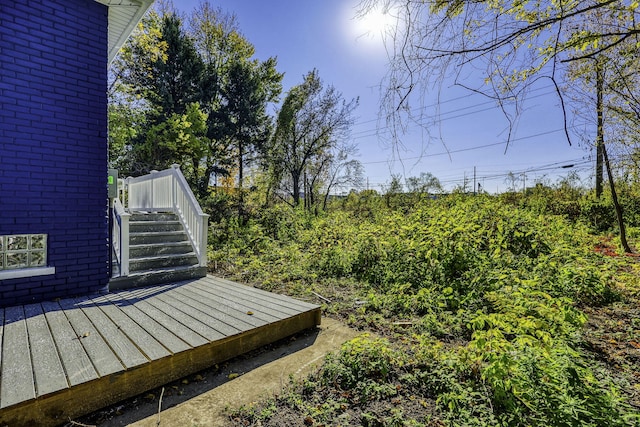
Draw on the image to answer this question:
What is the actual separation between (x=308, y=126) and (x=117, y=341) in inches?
510

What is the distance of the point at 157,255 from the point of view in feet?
15.9

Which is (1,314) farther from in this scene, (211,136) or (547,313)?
(211,136)

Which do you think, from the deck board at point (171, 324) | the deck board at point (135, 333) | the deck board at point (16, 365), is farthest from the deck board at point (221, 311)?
the deck board at point (16, 365)

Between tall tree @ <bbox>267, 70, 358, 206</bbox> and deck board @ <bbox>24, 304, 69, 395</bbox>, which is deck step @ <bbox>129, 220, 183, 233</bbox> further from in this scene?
tall tree @ <bbox>267, 70, 358, 206</bbox>

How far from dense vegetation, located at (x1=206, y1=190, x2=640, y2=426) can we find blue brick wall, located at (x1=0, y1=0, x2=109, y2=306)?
2.45 metres

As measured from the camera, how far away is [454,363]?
224 cm

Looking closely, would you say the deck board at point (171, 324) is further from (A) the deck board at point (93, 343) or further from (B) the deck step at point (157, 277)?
(B) the deck step at point (157, 277)

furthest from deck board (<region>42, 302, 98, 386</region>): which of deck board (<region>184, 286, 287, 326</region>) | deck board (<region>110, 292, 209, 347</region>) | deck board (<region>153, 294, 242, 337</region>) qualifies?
deck board (<region>184, 286, 287, 326</region>)

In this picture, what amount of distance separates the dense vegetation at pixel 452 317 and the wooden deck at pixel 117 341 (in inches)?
28.0

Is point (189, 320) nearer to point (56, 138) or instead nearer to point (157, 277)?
point (157, 277)

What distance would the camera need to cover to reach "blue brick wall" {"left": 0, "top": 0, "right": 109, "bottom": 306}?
323 centimetres

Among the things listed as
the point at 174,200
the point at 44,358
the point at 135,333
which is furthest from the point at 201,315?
the point at 174,200

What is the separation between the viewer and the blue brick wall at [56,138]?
3.23m

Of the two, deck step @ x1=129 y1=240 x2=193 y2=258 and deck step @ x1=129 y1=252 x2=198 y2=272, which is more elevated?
deck step @ x1=129 y1=240 x2=193 y2=258
